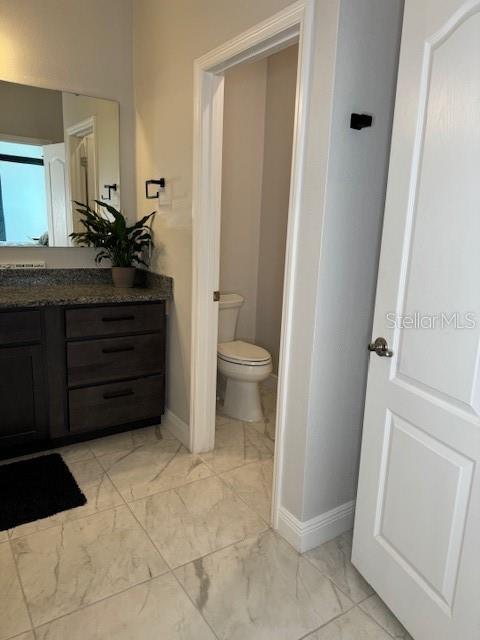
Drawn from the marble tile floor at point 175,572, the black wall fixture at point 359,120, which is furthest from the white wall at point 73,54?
the black wall fixture at point 359,120

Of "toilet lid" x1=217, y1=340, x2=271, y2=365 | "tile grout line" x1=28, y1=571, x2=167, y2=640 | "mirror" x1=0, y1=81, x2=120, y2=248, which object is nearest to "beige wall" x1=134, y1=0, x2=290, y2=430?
"mirror" x1=0, y1=81, x2=120, y2=248

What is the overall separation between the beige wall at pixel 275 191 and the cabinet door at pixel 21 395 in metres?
1.76

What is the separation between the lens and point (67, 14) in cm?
255

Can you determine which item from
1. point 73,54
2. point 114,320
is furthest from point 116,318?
point 73,54

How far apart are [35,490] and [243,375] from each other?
51.1 inches

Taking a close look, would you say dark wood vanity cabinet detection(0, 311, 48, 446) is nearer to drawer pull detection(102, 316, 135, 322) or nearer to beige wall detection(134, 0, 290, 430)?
drawer pull detection(102, 316, 135, 322)

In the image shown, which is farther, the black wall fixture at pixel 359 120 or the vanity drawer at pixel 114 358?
the vanity drawer at pixel 114 358

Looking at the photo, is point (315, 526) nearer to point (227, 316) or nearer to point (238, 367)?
point (238, 367)

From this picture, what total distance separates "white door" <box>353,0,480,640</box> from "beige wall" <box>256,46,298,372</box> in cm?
196

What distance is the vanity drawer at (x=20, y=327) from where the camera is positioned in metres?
2.19

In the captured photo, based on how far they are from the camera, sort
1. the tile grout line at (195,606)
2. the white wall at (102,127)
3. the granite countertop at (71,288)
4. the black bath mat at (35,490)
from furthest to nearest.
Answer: the white wall at (102,127), the granite countertop at (71,288), the black bath mat at (35,490), the tile grout line at (195,606)

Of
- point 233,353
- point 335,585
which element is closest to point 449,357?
point 335,585

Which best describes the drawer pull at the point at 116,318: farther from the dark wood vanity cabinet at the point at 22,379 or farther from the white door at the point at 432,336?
the white door at the point at 432,336

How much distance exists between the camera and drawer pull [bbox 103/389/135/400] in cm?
255
